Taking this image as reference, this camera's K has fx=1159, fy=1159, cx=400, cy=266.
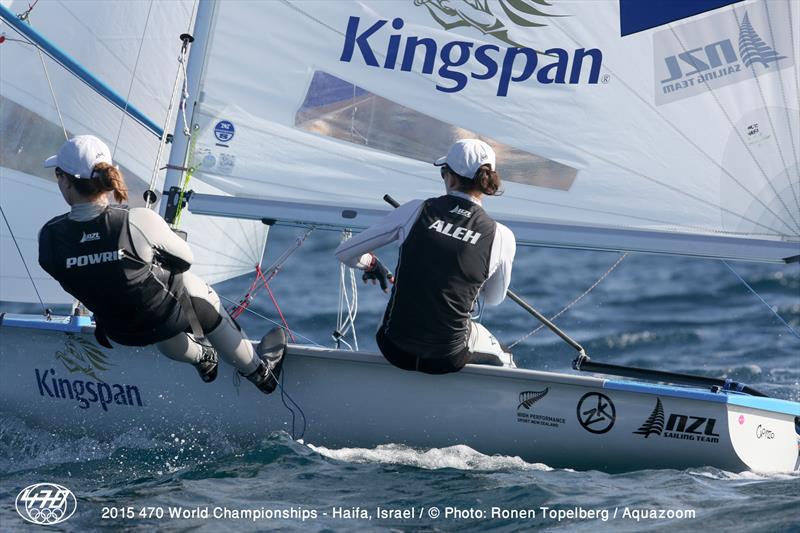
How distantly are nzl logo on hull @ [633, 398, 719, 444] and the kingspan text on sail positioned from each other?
149 centimetres

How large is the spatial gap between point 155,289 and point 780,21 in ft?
9.29

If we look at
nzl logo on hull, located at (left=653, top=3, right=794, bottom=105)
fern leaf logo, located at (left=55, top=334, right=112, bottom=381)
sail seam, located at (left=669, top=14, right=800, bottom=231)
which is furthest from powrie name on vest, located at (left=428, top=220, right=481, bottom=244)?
fern leaf logo, located at (left=55, top=334, right=112, bottom=381)

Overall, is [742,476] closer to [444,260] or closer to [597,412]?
[597,412]

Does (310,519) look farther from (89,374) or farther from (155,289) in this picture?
(89,374)

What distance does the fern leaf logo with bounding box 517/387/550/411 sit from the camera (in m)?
4.64

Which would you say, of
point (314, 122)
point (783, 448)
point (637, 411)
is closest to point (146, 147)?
point (314, 122)

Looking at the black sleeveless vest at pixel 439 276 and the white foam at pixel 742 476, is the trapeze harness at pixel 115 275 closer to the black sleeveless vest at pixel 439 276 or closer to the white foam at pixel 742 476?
the black sleeveless vest at pixel 439 276

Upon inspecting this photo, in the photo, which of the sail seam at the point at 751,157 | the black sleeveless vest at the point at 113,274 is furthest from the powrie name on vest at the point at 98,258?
the sail seam at the point at 751,157

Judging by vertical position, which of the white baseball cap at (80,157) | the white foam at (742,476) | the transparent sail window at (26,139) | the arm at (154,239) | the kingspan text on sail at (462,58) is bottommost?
the white foam at (742,476)

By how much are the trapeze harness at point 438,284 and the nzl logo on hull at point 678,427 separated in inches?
30.9

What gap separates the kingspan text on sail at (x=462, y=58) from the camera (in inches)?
199

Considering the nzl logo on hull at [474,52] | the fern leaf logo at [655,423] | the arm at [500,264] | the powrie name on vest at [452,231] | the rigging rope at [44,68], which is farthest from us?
the rigging rope at [44,68]

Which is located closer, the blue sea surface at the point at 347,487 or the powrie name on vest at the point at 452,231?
the blue sea surface at the point at 347,487

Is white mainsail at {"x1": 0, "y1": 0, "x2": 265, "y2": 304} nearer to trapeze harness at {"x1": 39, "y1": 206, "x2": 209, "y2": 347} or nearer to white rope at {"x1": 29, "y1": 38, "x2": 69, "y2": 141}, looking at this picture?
white rope at {"x1": 29, "y1": 38, "x2": 69, "y2": 141}
